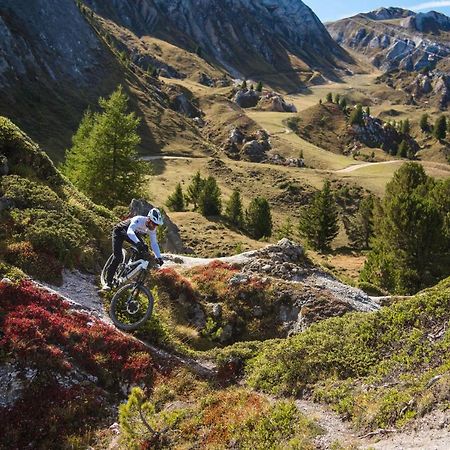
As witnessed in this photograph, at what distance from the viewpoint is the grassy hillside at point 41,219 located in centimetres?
1659

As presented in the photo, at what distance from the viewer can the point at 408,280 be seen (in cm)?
4622

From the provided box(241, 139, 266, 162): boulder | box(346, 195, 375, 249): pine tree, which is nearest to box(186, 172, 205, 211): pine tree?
box(346, 195, 375, 249): pine tree

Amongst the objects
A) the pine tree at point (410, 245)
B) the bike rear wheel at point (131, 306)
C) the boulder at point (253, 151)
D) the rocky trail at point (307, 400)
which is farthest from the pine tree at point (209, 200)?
the bike rear wheel at point (131, 306)

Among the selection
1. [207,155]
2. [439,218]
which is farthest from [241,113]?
[439,218]

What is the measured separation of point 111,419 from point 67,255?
7847 mm

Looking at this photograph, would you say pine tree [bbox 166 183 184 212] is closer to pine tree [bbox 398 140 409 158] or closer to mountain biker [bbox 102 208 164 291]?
mountain biker [bbox 102 208 164 291]

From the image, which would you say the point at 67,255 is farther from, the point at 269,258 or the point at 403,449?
the point at 403,449

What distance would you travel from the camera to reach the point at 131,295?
1510cm

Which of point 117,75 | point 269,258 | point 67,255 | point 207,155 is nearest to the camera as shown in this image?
point 67,255

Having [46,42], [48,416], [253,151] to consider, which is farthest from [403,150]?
[48,416]

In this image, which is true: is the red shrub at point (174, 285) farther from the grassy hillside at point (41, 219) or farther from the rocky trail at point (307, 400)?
the grassy hillside at point (41, 219)

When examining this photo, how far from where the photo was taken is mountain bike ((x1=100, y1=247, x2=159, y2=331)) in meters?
14.9

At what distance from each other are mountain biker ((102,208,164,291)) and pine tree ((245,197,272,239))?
233ft

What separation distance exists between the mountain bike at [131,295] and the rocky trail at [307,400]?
63 cm
